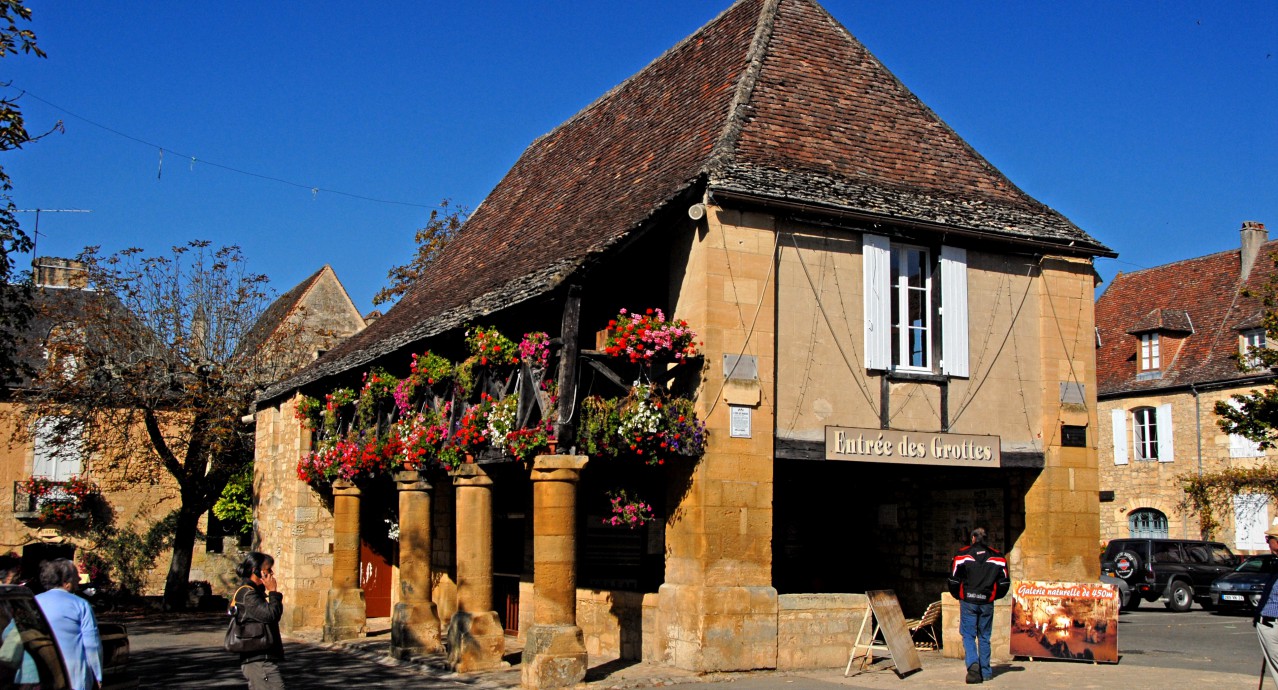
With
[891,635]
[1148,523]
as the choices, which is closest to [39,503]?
[891,635]

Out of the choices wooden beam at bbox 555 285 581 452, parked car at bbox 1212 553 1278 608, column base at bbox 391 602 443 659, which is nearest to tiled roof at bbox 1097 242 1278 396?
parked car at bbox 1212 553 1278 608

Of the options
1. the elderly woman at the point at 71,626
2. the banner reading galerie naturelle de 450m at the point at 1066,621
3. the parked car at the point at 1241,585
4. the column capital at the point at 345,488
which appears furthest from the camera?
the parked car at the point at 1241,585

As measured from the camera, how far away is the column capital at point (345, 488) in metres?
18.2

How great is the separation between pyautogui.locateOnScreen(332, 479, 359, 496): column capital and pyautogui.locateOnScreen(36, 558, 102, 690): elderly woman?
11301mm

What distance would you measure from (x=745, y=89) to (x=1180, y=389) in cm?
2178

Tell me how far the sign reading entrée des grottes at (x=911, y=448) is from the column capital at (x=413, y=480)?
5560 millimetres

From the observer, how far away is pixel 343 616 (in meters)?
18.0

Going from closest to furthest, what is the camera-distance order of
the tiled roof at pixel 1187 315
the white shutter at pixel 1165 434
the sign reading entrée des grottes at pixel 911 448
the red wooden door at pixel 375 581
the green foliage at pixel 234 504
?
the sign reading entrée des grottes at pixel 911 448, the red wooden door at pixel 375 581, the green foliage at pixel 234 504, the tiled roof at pixel 1187 315, the white shutter at pixel 1165 434

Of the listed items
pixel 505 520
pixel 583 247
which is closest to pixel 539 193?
pixel 505 520

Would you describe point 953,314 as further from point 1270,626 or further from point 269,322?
point 269,322

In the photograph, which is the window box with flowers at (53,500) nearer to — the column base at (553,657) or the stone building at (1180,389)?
the column base at (553,657)

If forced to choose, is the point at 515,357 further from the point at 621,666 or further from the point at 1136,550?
the point at 1136,550

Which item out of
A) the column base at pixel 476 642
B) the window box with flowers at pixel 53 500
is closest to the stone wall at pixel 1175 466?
the column base at pixel 476 642

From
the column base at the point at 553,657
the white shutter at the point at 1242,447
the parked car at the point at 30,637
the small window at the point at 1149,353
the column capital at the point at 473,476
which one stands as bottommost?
the column base at the point at 553,657
